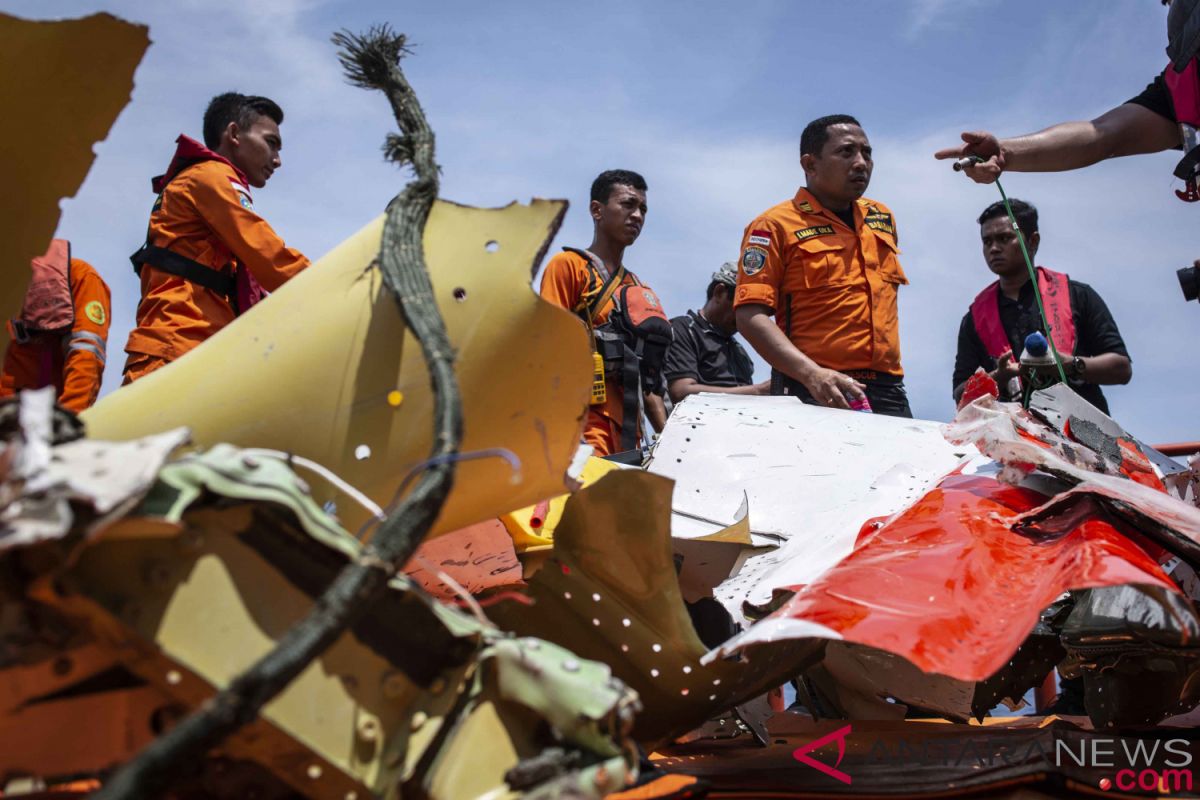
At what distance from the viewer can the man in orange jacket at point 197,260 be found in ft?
10.5

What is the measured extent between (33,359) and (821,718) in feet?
9.11

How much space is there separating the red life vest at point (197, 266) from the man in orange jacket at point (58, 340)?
459mm

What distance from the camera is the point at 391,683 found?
4.29 feet

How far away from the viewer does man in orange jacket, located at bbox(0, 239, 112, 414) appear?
11.9ft

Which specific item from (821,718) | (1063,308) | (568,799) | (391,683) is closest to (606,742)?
(568,799)

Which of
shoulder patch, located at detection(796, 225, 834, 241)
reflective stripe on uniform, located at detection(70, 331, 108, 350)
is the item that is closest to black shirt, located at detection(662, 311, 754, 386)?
shoulder patch, located at detection(796, 225, 834, 241)

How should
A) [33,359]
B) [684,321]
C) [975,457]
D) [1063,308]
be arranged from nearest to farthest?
[975,457] < [33,359] < [1063,308] < [684,321]

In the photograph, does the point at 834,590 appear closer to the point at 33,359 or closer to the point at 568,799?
the point at 568,799

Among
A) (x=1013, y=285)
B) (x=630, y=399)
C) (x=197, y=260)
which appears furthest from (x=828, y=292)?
(x=197, y=260)

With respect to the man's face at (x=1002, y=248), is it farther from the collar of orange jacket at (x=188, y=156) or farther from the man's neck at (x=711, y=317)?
the collar of orange jacket at (x=188, y=156)

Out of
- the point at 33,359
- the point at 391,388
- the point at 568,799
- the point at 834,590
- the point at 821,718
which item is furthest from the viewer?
the point at 33,359

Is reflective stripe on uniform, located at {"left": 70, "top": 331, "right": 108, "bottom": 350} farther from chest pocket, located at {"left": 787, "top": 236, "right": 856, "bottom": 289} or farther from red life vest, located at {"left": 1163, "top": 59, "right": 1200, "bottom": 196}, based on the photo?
red life vest, located at {"left": 1163, "top": 59, "right": 1200, "bottom": 196}

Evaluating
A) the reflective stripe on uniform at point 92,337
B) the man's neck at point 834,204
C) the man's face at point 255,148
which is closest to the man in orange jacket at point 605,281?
the man's neck at point 834,204

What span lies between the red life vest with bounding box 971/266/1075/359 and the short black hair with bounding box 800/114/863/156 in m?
1.02
